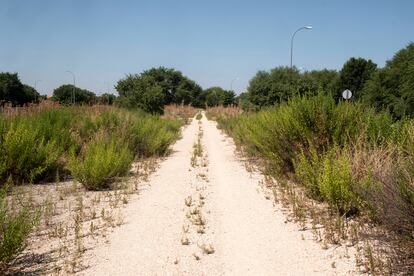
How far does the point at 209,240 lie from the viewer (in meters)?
6.03

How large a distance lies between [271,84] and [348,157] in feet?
112

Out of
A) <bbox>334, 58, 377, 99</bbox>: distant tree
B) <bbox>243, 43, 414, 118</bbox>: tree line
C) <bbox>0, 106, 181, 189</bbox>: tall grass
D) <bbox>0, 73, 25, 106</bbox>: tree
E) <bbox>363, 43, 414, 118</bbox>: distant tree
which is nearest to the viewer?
<bbox>0, 106, 181, 189</bbox>: tall grass

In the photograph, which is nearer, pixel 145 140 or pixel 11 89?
pixel 145 140

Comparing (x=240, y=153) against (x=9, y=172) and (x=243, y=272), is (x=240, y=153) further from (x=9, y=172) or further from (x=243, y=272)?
(x=243, y=272)

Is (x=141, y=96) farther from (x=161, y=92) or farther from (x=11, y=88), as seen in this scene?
(x=11, y=88)

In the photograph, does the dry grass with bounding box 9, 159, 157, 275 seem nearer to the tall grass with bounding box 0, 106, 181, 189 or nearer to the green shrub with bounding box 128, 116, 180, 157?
the tall grass with bounding box 0, 106, 181, 189

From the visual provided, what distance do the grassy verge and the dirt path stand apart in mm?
792

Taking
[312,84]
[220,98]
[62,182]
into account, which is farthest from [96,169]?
[220,98]

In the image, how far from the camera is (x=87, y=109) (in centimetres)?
1692

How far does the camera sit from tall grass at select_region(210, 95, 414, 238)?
16.8ft

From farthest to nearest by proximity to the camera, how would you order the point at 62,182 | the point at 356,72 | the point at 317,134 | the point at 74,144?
the point at 356,72 → the point at 74,144 → the point at 62,182 → the point at 317,134

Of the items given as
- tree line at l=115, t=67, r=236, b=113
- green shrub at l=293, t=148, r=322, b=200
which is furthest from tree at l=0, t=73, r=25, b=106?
green shrub at l=293, t=148, r=322, b=200

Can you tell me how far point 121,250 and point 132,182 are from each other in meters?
4.72

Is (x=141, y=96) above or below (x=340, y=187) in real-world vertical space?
above
